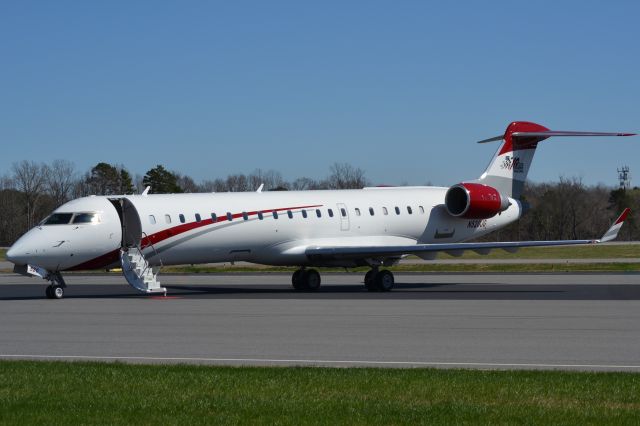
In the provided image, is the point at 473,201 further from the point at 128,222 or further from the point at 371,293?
the point at 128,222

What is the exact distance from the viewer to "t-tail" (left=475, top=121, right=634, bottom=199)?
112ft

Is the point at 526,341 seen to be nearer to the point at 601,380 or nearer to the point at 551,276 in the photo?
the point at 601,380

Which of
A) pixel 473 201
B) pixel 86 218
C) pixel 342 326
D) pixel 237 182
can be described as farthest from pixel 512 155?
pixel 237 182

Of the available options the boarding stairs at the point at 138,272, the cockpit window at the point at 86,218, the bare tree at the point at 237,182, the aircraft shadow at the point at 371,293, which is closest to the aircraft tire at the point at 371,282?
the aircraft shadow at the point at 371,293

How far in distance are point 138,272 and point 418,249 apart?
795 centimetres

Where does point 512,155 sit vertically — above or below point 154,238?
above

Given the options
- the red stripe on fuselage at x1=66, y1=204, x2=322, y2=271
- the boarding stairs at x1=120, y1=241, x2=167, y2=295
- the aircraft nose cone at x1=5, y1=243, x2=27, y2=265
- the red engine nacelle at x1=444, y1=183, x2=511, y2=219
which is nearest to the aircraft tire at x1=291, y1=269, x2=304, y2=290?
the red stripe on fuselage at x1=66, y1=204, x2=322, y2=271

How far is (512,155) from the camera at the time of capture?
34.4 metres

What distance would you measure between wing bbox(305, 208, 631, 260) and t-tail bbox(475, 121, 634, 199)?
544cm

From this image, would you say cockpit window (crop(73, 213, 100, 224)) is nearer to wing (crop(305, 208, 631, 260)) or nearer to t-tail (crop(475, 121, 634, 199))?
wing (crop(305, 208, 631, 260))

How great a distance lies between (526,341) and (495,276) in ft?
71.8

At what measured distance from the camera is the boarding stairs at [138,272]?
26203 millimetres

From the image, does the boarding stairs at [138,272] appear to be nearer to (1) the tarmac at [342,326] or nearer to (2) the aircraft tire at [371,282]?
(1) the tarmac at [342,326]

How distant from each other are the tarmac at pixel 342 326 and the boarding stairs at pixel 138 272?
Result: 454 mm
